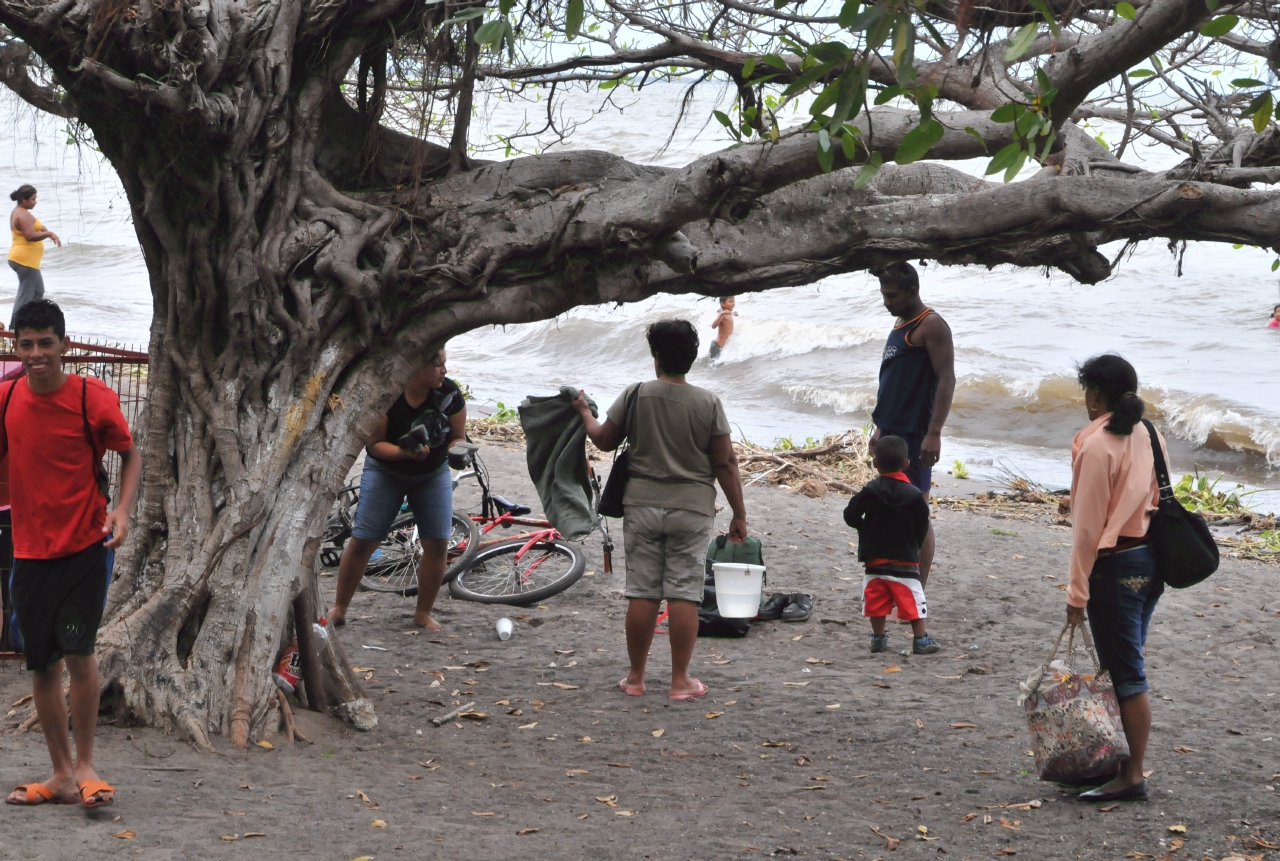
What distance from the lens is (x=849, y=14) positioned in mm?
2975

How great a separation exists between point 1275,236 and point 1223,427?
54.5ft

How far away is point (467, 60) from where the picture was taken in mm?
5629

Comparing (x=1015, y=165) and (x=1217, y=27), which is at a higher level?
(x=1217, y=27)

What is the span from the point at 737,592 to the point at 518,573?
1.73 metres

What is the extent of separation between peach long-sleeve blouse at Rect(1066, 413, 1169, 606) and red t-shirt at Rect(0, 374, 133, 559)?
3.53 metres

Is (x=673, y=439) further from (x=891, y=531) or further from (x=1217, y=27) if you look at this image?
(x=1217, y=27)

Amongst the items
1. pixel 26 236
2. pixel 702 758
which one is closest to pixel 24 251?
pixel 26 236

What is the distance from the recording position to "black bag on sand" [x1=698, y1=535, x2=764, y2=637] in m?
7.18

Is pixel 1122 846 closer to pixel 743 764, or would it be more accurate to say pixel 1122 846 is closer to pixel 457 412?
pixel 743 764

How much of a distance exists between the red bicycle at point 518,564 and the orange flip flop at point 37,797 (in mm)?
4090

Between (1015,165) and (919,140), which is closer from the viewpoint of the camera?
(919,140)

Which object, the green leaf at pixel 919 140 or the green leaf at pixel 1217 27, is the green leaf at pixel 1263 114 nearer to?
the green leaf at pixel 1217 27

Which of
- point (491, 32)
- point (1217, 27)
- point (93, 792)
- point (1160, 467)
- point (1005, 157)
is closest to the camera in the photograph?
point (491, 32)

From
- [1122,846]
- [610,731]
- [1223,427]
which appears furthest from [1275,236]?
[1223,427]
